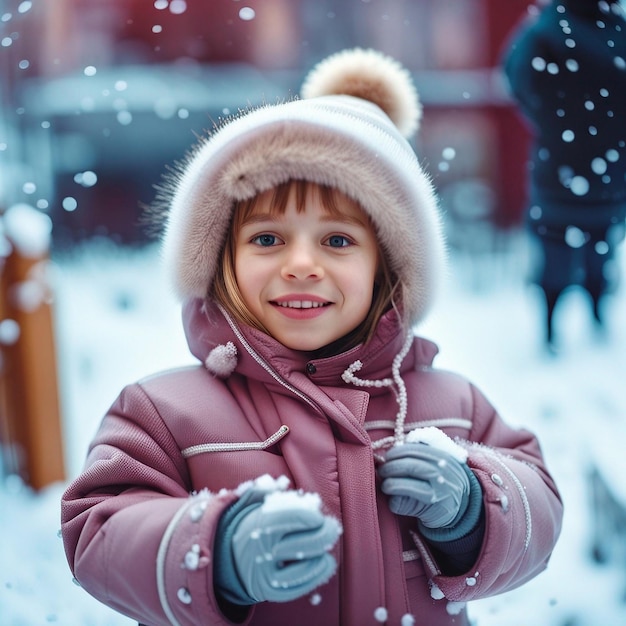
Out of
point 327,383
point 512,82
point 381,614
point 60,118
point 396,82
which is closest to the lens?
point 381,614

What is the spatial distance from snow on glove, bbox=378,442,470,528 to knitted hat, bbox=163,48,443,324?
0.24 m

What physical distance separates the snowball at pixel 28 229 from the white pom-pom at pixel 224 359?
0.59 meters

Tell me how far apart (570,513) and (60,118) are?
1275 mm

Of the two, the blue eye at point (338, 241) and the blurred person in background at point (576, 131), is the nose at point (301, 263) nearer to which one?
the blue eye at point (338, 241)

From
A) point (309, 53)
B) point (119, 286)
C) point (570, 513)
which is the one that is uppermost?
point (309, 53)

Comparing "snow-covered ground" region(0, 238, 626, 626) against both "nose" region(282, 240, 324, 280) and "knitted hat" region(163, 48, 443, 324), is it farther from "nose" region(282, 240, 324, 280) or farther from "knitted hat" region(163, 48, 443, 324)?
"nose" region(282, 240, 324, 280)

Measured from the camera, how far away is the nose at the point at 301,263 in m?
0.91

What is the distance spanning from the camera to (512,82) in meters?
1.54

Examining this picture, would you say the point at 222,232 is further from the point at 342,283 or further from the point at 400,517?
the point at 400,517

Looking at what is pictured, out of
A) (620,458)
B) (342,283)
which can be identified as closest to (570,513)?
(620,458)

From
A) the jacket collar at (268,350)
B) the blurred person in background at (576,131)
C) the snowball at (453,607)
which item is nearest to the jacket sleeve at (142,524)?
the jacket collar at (268,350)

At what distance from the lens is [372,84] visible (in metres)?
Result: 1.21

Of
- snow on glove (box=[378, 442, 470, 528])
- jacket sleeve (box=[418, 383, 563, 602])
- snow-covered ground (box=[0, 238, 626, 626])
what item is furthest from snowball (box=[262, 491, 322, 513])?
snow-covered ground (box=[0, 238, 626, 626])

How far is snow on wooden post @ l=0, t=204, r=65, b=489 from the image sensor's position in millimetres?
1372
